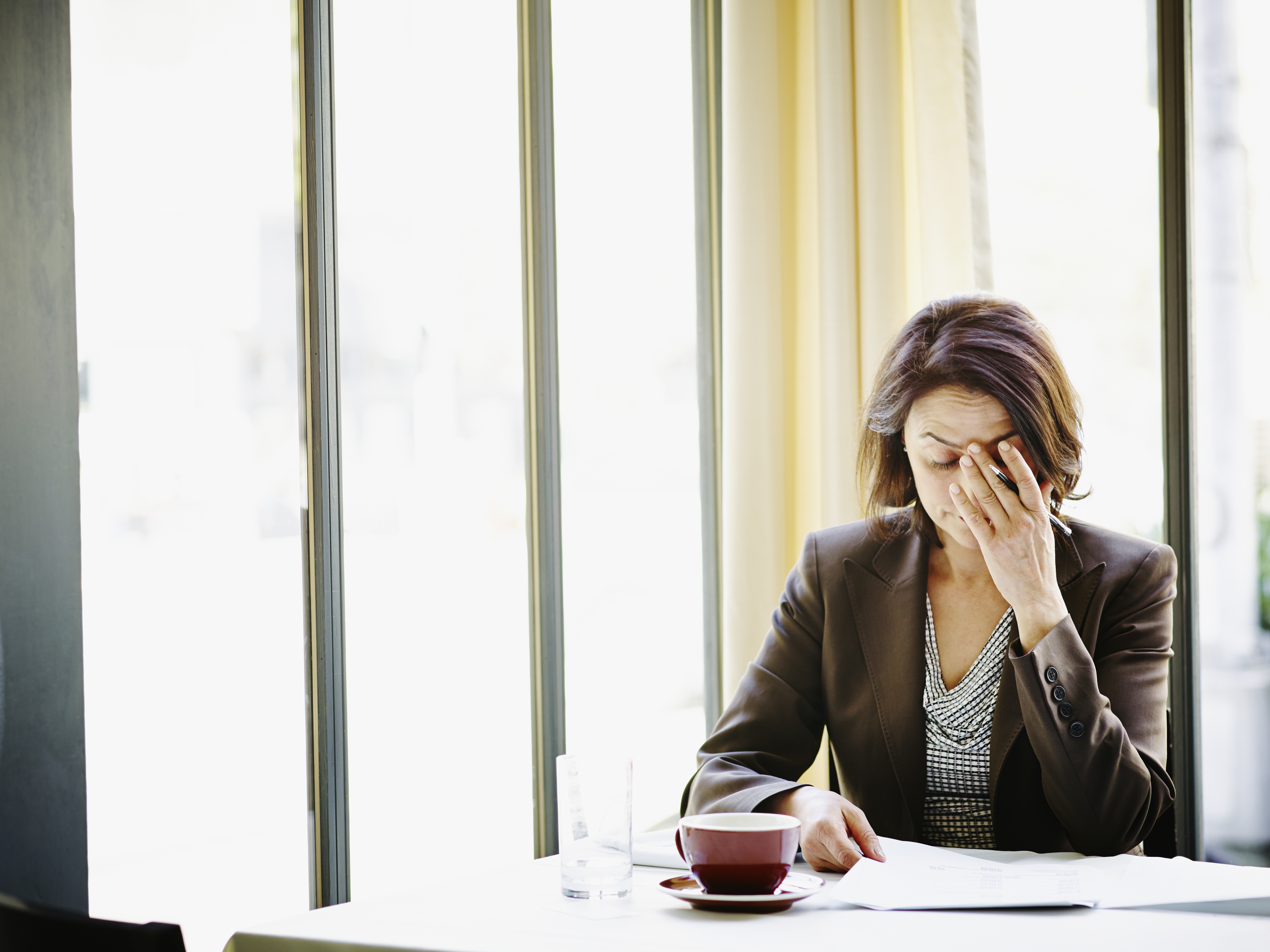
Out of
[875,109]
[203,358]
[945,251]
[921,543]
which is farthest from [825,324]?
[203,358]

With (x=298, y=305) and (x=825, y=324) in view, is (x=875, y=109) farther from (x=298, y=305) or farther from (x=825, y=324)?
(x=298, y=305)

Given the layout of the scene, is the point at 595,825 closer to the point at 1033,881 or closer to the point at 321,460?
the point at 1033,881

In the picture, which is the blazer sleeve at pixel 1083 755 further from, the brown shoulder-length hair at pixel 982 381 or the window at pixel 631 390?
the window at pixel 631 390

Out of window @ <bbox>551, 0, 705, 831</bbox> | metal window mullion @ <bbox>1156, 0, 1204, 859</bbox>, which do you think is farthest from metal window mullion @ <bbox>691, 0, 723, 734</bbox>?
metal window mullion @ <bbox>1156, 0, 1204, 859</bbox>

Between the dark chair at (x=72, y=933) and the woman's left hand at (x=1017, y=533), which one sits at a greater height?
the woman's left hand at (x=1017, y=533)

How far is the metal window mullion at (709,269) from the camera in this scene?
2.84 metres

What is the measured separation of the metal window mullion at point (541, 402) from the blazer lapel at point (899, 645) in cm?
83

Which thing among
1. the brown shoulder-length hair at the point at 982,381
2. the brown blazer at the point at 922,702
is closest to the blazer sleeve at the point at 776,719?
the brown blazer at the point at 922,702

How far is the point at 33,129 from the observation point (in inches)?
56.2

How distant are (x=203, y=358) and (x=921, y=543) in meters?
1.08

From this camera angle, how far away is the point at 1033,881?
1.05 metres

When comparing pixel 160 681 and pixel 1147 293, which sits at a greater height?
pixel 1147 293

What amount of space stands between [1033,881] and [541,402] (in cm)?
148

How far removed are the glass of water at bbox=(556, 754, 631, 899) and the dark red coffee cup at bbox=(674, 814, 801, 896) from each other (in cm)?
6
